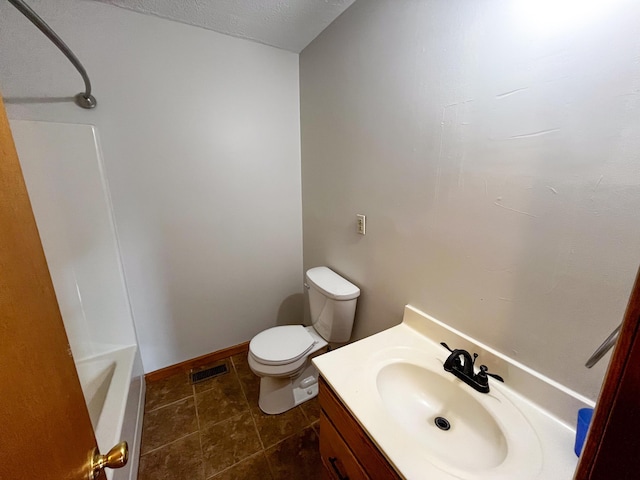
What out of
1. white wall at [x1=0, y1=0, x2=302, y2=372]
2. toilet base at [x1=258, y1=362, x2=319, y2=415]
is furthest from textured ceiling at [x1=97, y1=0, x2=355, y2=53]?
toilet base at [x1=258, y1=362, x2=319, y2=415]

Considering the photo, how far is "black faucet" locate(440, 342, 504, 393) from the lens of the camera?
831 mm

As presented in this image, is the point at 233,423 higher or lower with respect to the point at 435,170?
lower

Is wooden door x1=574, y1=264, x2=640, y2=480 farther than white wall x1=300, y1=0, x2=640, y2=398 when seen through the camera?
No

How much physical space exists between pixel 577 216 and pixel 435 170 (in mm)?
452

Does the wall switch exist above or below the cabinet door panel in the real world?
above

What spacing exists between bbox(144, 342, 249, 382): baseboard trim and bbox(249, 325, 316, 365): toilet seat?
2.07ft

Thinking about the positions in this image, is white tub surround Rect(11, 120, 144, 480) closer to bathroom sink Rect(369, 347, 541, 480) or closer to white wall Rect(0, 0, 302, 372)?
white wall Rect(0, 0, 302, 372)

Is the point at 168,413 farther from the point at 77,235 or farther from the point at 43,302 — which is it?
the point at 43,302

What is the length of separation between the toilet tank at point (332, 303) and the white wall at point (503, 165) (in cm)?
17

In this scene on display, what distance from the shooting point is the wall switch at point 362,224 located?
4.54 ft

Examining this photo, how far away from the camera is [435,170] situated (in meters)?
1.00

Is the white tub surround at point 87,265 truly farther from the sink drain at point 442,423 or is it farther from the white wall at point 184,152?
the sink drain at point 442,423

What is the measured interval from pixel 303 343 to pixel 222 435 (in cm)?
68

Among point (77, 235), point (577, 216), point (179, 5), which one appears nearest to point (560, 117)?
point (577, 216)
